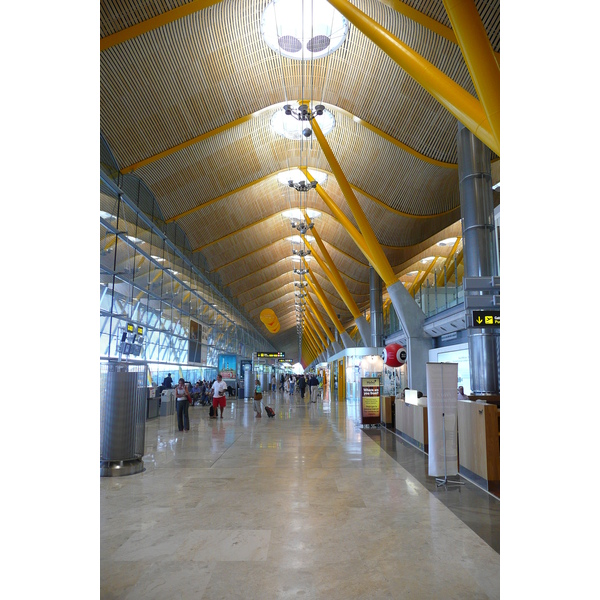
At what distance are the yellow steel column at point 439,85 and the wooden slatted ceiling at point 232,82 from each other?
3.26m

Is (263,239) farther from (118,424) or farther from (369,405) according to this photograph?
(118,424)

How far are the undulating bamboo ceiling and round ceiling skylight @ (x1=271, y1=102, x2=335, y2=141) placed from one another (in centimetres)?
29

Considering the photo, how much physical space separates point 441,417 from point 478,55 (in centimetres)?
555

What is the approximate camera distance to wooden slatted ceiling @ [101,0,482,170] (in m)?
14.0

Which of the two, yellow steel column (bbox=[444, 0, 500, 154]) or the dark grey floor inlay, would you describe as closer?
the dark grey floor inlay

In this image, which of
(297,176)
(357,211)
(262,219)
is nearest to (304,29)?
(357,211)

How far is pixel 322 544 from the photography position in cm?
525

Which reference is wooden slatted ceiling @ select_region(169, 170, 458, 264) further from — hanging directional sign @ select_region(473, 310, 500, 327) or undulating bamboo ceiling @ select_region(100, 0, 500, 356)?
hanging directional sign @ select_region(473, 310, 500, 327)

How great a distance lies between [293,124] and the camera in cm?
2217

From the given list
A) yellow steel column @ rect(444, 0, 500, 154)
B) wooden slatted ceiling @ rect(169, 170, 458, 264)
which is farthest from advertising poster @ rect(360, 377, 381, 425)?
yellow steel column @ rect(444, 0, 500, 154)
